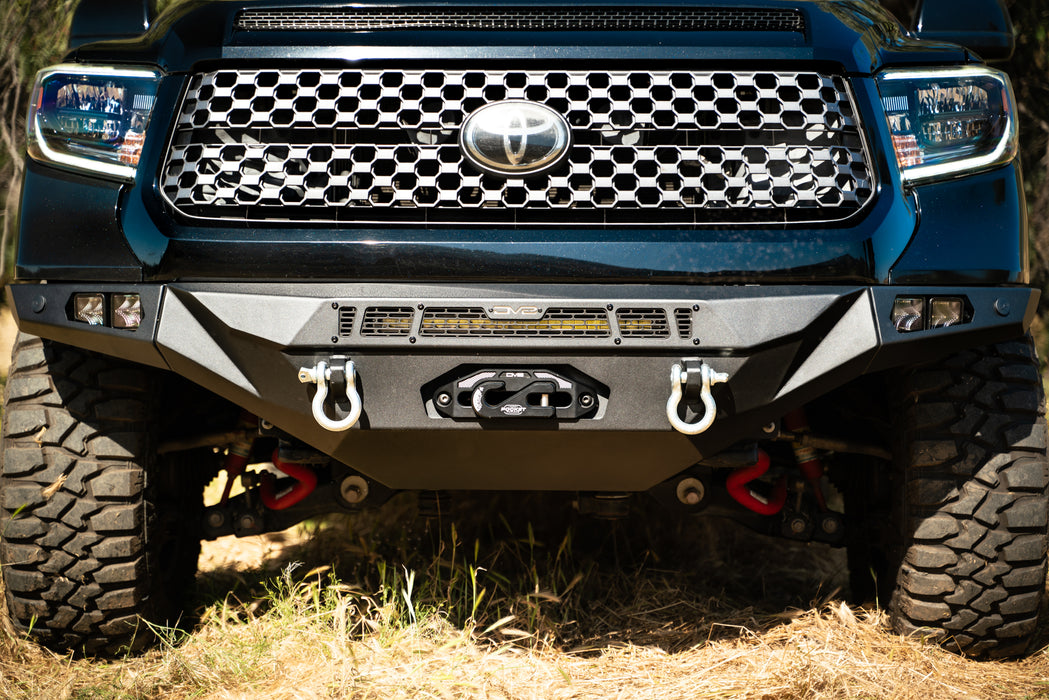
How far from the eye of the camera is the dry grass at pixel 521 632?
2482 mm

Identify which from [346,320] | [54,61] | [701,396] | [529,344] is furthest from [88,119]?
[54,61]

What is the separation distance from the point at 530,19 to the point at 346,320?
87 centimetres

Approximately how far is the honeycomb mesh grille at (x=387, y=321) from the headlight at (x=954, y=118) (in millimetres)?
1187

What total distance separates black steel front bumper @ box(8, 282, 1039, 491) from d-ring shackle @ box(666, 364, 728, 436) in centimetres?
3

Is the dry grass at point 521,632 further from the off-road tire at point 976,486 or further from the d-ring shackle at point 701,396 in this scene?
the d-ring shackle at point 701,396

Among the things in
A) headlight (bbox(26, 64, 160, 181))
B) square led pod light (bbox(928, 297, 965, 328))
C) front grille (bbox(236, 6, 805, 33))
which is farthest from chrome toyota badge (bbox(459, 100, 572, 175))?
square led pod light (bbox(928, 297, 965, 328))

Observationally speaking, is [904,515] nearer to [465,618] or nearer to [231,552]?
[465,618]

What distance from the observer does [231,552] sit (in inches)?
154

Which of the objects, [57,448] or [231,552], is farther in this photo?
[231,552]

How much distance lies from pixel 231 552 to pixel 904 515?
252 centimetres

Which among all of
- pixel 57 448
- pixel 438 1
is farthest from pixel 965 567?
pixel 57 448

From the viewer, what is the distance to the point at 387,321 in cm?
221

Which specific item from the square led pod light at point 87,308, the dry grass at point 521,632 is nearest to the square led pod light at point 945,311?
the dry grass at point 521,632

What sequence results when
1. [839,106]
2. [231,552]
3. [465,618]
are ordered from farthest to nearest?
[231,552] < [465,618] < [839,106]
